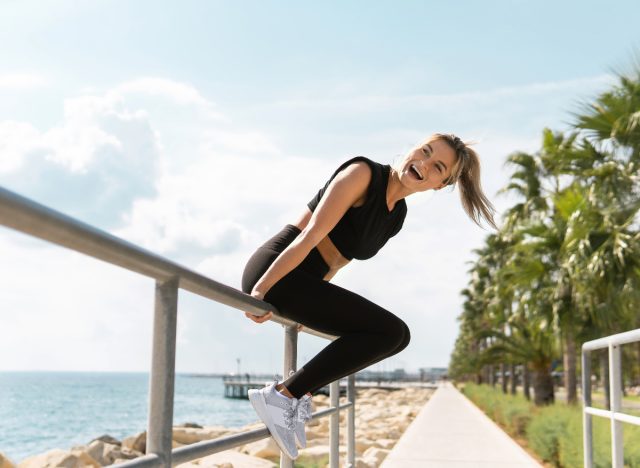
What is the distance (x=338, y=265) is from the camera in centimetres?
314

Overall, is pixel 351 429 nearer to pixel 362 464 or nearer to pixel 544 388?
pixel 362 464

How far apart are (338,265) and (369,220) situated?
0.96ft

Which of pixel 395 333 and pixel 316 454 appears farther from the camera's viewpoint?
pixel 316 454

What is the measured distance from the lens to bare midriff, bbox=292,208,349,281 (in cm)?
305

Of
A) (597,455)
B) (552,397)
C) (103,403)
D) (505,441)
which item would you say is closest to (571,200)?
(505,441)

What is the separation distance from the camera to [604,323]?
14125 millimetres

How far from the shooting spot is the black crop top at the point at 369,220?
2904mm

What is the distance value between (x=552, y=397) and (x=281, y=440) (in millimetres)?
20045

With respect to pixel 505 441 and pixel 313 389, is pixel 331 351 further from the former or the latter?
pixel 505 441

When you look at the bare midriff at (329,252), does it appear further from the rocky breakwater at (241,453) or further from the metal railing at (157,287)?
the rocky breakwater at (241,453)

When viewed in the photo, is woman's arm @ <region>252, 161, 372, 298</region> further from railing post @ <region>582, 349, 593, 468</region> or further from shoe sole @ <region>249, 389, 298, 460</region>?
Result: railing post @ <region>582, 349, 593, 468</region>

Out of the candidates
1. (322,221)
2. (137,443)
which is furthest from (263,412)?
(137,443)

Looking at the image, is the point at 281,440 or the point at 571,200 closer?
the point at 281,440

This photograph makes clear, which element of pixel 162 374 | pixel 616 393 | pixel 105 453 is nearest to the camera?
pixel 162 374
